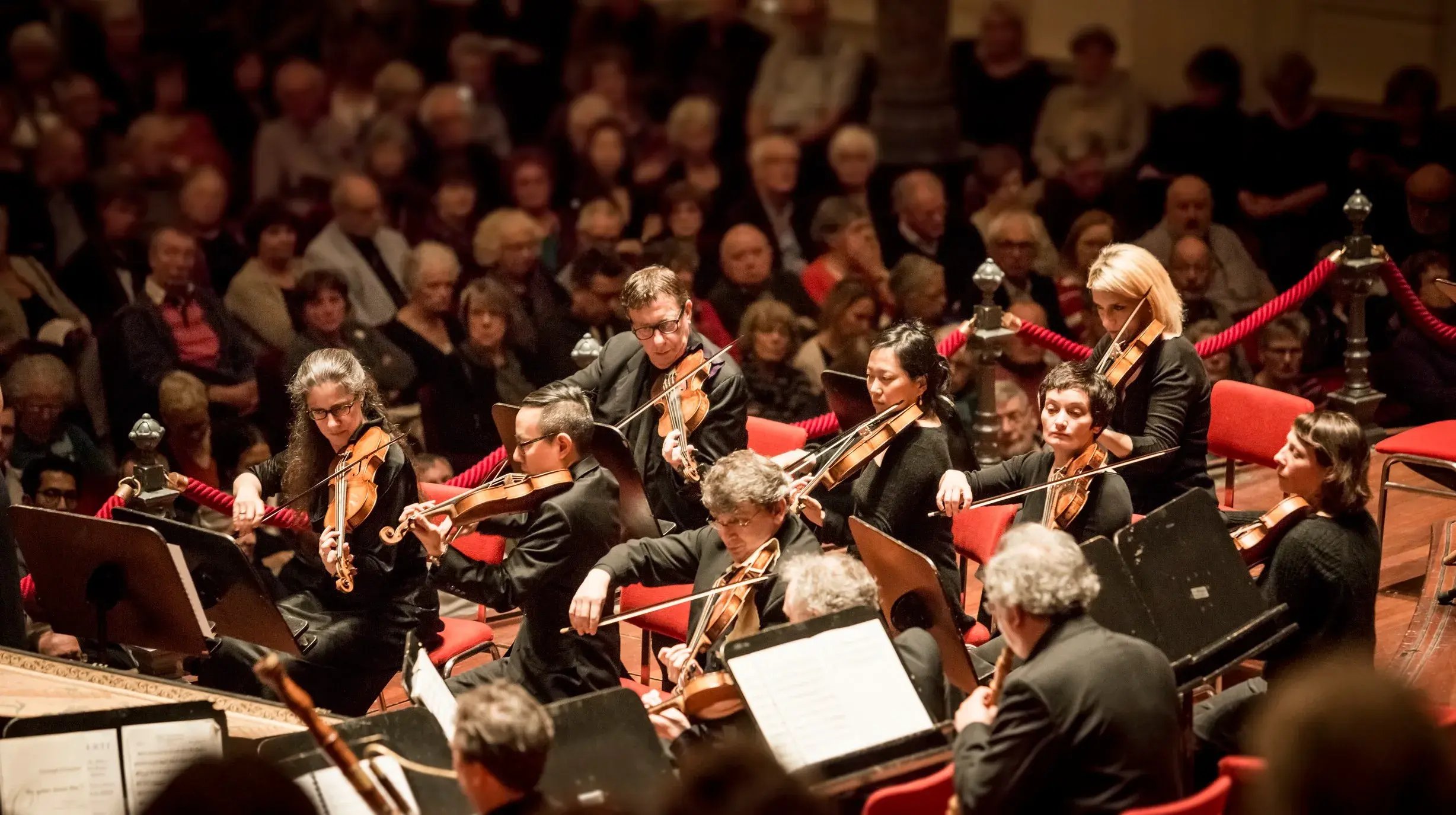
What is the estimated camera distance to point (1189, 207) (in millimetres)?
6934

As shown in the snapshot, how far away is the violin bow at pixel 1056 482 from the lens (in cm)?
Result: 381

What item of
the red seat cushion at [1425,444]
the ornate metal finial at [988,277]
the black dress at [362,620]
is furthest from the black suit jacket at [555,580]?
the red seat cushion at [1425,444]

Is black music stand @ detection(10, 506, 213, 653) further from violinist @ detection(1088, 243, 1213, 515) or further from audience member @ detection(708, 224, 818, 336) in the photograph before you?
audience member @ detection(708, 224, 818, 336)

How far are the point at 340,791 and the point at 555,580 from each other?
0.99m

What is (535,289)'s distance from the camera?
6543mm

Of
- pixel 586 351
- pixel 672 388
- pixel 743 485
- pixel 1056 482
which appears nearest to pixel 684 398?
pixel 672 388

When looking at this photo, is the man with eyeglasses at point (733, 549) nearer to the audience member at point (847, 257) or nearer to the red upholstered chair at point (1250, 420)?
the red upholstered chair at point (1250, 420)

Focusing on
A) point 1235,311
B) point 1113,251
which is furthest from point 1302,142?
point 1113,251

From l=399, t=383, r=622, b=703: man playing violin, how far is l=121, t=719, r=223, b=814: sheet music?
79 cm

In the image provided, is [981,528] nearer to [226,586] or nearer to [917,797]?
[917,797]

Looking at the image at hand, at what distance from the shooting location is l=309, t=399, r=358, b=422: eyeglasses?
13.1ft

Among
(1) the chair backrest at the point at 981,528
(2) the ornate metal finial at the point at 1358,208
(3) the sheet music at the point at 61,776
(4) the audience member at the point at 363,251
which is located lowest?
(3) the sheet music at the point at 61,776

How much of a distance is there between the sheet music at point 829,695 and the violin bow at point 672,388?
155cm

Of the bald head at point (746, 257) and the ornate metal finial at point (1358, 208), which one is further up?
the bald head at point (746, 257)
